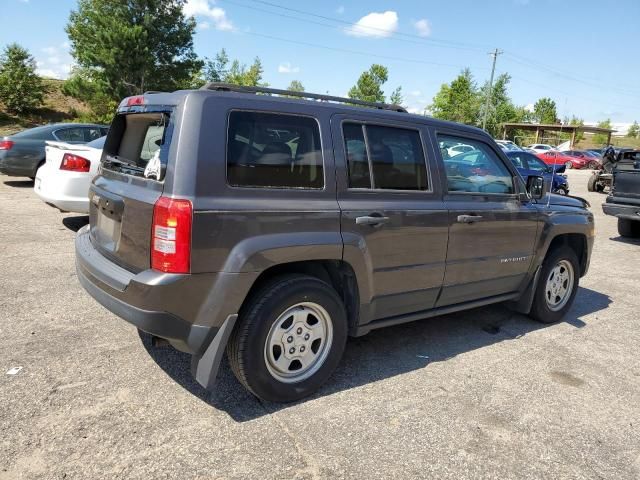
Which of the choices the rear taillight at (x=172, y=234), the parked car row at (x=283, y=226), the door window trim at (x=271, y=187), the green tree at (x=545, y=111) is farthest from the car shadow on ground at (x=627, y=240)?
the green tree at (x=545, y=111)

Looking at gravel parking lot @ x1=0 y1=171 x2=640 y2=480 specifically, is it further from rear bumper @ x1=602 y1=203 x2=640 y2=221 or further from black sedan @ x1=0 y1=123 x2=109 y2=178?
black sedan @ x1=0 y1=123 x2=109 y2=178

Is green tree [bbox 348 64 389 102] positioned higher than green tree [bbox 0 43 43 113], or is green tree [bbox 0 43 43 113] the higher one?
green tree [bbox 348 64 389 102]

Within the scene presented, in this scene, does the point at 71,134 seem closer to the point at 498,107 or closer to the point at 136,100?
the point at 136,100

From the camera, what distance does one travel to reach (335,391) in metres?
3.28

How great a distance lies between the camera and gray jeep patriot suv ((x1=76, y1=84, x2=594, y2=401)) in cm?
264

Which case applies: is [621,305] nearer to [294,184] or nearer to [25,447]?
[294,184]

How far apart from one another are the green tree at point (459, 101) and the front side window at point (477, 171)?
50.9m

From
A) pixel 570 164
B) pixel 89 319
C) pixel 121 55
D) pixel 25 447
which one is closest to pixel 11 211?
pixel 89 319

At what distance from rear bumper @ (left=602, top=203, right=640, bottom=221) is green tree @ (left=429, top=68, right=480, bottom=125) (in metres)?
45.1

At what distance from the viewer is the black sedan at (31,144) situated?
1081 centimetres

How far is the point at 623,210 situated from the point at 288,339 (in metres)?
8.72

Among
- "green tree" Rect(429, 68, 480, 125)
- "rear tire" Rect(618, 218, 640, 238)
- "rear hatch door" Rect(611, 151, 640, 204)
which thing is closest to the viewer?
"rear hatch door" Rect(611, 151, 640, 204)

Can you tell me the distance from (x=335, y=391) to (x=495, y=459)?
1.07 meters

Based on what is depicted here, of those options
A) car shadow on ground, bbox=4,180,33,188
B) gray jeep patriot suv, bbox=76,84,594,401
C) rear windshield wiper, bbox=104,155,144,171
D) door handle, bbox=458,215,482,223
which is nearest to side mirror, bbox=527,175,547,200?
gray jeep patriot suv, bbox=76,84,594,401
